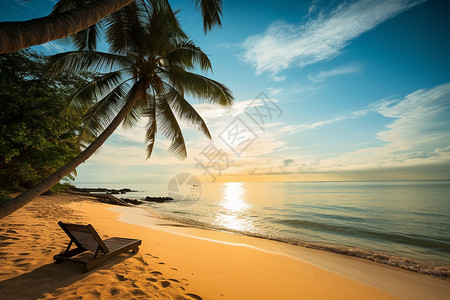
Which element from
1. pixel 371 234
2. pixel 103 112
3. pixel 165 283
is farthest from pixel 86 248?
pixel 371 234

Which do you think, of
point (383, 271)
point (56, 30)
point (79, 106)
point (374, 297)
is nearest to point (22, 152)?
point (79, 106)

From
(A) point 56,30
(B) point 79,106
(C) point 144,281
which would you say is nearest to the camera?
(A) point 56,30

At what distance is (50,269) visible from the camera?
3.34m

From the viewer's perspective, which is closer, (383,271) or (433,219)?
A: (383,271)

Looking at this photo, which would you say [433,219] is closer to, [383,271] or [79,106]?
[383,271]

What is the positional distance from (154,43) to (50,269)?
243 inches

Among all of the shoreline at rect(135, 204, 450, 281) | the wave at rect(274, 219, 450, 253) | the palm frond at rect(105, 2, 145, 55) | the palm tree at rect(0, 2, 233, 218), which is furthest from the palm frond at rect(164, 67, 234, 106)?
the wave at rect(274, 219, 450, 253)

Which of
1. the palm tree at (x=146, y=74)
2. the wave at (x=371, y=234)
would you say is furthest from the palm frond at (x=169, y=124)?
the wave at (x=371, y=234)

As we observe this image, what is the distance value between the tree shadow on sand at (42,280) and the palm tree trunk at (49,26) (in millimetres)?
3164

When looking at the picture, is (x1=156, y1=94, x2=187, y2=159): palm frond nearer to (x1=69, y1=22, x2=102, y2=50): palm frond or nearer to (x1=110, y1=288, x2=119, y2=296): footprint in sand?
(x1=69, y1=22, x2=102, y2=50): palm frond

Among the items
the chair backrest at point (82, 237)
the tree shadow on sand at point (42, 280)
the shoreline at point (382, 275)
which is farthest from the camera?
the shoreline at point (382, 275)

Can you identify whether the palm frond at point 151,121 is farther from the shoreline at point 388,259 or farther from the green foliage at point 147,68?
the shoreline at point 388,259

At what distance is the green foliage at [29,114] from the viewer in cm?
554

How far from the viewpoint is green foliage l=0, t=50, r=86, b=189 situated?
18.2 ft
